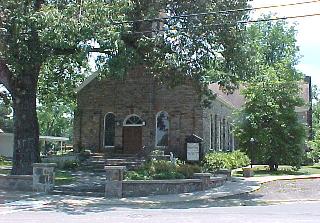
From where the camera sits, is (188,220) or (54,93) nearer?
(188,220)

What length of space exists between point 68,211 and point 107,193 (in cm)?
Result: 368

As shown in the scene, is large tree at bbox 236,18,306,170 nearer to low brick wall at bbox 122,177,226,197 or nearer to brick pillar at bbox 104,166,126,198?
low brick wall at bbox 122,177,226,197

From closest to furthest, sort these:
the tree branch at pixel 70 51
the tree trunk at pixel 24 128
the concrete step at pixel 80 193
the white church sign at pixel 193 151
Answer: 1. the tree branch at pixel 70 51
2. the concrete step at pixel 80 193
3. the tree trunk at pixel 24 128
4. the white church sign at pixel 193 151

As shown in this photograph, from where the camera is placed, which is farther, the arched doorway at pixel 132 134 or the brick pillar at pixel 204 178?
the arched doorway at pixel 132 134

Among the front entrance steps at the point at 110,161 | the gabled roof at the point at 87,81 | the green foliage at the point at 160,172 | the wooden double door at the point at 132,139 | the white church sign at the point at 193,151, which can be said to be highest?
the gabled roof at the point at 87,81

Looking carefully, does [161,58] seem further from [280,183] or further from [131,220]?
[131,220]

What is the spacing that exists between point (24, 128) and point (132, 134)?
36.3 feet

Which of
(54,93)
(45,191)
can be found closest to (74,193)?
(45,191)

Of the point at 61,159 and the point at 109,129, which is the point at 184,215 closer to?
the point at 61,159

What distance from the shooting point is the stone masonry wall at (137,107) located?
3092 centimetres

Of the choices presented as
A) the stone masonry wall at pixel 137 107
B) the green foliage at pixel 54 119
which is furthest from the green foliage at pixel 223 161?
the green foliage at pixel 54 119

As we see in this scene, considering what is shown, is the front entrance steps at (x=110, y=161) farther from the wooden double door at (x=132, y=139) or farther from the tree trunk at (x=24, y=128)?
the tree trunk at (x=24, y=128)

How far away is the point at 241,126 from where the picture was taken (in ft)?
106


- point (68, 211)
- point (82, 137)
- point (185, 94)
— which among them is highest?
point (185, 94)
